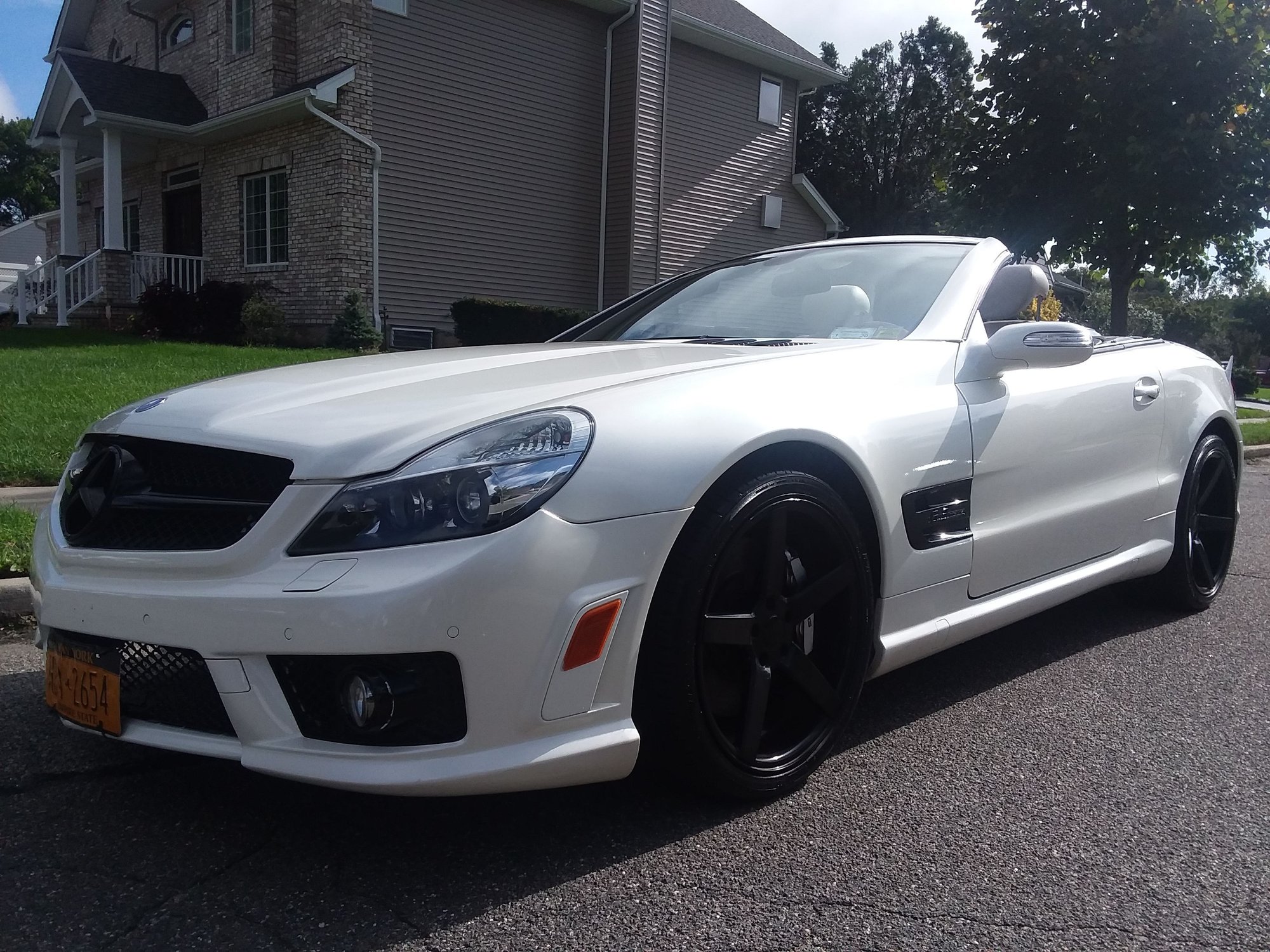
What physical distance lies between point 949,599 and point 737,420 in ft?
3.21

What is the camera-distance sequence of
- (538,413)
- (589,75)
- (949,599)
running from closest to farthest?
(538,413) < (949,599) < (589,75)

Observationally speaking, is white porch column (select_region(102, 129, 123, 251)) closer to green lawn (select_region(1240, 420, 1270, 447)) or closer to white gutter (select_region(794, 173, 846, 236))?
white gutter (select_region(794, 173, 846, 236))

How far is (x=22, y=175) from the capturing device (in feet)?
189

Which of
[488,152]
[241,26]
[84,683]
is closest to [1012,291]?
[84,683]

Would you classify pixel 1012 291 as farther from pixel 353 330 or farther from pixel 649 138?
pixel 649 138

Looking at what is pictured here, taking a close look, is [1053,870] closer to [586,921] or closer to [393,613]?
[586,921]

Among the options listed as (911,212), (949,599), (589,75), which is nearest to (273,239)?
(589,75)

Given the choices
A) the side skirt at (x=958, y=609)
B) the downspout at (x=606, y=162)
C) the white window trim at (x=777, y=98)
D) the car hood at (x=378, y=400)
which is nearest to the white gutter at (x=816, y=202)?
the white window trim at (x=777, y=98)

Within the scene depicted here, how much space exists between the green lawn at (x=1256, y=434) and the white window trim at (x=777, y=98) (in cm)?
999

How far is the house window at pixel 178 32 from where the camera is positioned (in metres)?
17.5

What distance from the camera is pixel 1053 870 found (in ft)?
7.54

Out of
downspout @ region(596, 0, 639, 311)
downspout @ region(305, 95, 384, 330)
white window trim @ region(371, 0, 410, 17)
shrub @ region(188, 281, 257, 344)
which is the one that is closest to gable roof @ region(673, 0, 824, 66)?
downspout @ region(596, 0, 639, 311)

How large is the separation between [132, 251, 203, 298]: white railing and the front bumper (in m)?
15.9

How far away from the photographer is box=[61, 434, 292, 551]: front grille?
2.20 metres
